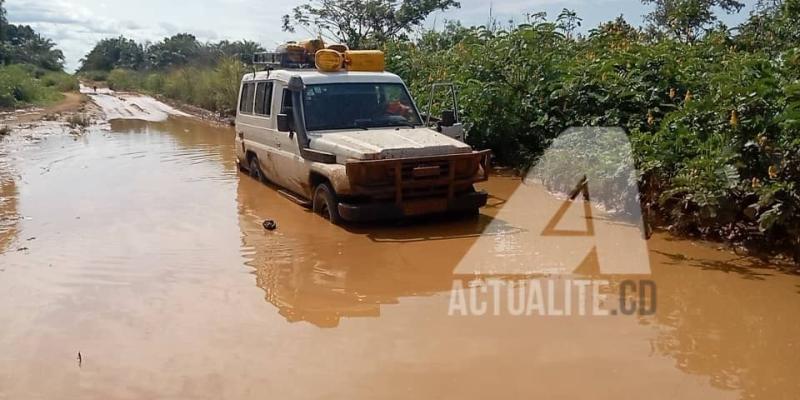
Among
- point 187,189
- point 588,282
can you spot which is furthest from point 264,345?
point 187,189

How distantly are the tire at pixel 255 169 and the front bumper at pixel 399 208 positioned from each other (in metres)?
3.62

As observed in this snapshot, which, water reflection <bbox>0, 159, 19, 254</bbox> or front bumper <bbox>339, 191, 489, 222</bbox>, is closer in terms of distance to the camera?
front bumper <bbox>339, 191, 489, 222</bbox>

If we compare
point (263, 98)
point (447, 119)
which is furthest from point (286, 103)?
point (447, 119)

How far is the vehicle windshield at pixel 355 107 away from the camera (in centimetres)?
874

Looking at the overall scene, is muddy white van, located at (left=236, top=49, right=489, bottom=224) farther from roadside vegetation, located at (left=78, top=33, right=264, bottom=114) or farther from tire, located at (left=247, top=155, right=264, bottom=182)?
roadside vegetation, located at (left=78, top=33, right=264, bottom=114)

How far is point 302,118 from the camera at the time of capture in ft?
28.5

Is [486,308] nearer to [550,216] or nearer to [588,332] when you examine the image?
[588,332]

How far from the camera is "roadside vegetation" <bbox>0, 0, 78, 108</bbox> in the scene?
32500 millimetres

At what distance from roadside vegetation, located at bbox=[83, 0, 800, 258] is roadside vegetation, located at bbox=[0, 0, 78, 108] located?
2299cm

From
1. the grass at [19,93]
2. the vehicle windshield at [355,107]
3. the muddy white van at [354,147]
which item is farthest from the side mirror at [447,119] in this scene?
the grass at [19,93]

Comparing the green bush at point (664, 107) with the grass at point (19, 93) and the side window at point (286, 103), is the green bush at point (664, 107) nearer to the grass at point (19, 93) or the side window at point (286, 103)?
the side window at point (286, 103)

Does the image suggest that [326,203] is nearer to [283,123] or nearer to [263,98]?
[283,123]

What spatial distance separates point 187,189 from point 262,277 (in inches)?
190

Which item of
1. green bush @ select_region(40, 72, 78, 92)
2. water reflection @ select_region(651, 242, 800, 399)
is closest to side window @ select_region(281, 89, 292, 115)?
water reflection @ select_region(651, 242, 800, 399)
